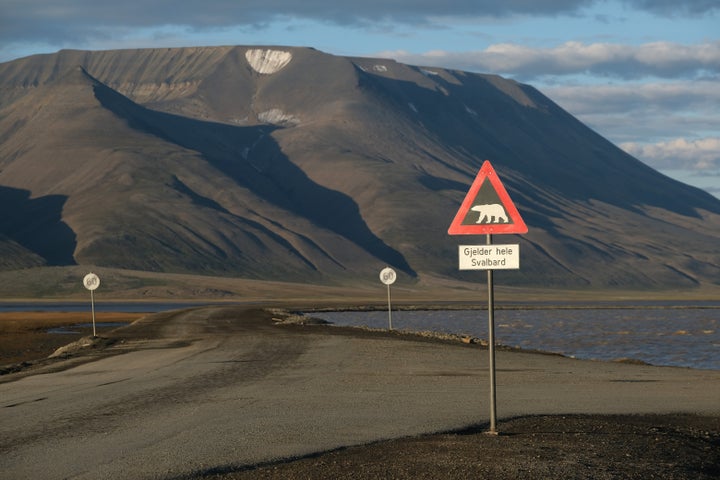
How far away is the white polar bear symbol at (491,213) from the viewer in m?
15.2

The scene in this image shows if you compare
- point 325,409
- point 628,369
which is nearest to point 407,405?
point 325,409

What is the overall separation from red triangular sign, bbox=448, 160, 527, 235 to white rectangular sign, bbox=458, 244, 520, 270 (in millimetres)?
230

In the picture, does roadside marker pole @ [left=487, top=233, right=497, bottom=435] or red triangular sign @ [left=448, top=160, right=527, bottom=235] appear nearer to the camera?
roadside marker pole @ [left=487, top=233, right=497, bottom=435]

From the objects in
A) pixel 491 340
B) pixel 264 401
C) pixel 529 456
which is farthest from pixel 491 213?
pixel 264 401

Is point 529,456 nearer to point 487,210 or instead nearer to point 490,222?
point 490,222

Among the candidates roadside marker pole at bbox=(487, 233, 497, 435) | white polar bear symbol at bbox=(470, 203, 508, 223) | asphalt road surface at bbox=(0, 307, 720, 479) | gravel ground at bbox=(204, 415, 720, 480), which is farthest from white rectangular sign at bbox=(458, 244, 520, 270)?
asphalt road surface at bbox=(0, 307, 720, 479)

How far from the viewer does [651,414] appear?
1936 cm

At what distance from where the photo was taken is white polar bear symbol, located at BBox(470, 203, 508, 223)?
15.2 metres

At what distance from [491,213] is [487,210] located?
69 millimetres

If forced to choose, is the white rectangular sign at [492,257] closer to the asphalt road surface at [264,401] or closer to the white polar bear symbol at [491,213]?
the white polar bear symbol at [491,213]

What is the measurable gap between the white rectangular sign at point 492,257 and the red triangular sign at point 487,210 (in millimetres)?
230

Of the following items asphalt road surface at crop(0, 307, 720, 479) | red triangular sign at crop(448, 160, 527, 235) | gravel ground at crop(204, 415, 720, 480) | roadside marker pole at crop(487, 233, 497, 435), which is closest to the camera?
gravel ground at crop(204, 415, 720, 480)

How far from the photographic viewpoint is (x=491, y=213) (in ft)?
49.9

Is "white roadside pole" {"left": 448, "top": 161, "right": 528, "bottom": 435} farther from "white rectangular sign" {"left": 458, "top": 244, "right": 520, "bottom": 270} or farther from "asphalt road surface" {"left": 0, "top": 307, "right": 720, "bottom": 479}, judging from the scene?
"asphalt road surface" {"left": 0, "top": 307, "right": 720, "bottom": 479}
